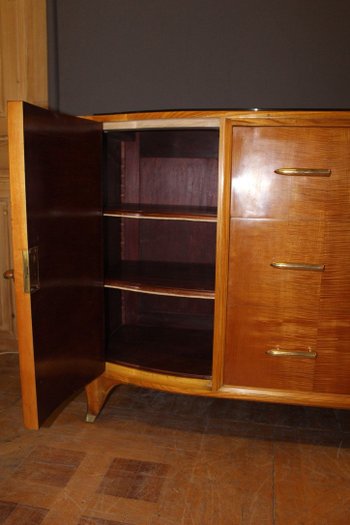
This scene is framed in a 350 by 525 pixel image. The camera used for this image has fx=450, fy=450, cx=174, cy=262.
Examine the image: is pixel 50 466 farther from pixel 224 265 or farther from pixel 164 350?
pixel 224 265

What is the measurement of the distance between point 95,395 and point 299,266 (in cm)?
87

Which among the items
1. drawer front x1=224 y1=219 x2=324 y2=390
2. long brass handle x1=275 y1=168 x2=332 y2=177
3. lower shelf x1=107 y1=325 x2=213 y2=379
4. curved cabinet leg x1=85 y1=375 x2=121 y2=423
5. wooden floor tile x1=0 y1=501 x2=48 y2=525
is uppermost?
long brass handle x1=275 y1=168 x2=332 y2=177

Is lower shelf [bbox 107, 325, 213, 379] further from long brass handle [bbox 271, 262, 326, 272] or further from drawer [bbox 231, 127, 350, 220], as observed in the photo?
drawer [bbox 231, 127, 350, 220]

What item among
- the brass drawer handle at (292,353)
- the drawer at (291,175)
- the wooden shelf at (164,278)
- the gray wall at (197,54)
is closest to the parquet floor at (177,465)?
the brass drawer handle at (292,353)

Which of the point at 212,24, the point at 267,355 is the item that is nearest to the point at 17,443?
the point at 267,355

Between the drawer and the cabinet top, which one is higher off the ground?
the cabinet top

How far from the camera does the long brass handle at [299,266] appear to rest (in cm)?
139

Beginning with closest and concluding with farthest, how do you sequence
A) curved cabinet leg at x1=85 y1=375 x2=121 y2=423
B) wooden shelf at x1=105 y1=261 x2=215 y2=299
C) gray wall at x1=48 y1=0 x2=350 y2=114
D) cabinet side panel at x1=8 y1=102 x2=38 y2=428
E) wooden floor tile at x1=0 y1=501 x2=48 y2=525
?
cabinet side panel at x1=8 y1=102 x2=38 y2=428
wooden floor tile at x1=0 y1=501 x2=48 y2=525
wooden shelf at x1=105 y1=261 x2=215 y2=299
curved cabinet leg at x1=85 y1=375 x2=121 y2=423
gray wall at x1=48 y1=0 x2=350 y2=114

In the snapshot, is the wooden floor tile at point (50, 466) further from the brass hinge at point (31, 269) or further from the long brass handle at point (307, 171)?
the long brass handle at point (307, 171)

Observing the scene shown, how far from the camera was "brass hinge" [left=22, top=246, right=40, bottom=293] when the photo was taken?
1143 millimetres

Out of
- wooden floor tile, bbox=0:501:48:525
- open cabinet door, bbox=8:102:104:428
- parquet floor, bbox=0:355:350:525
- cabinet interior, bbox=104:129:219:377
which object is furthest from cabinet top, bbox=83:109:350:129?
wooden floor tile, bbox=0:501:48:525

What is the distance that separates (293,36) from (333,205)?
98cm

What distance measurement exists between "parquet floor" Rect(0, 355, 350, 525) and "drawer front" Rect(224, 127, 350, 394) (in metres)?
0.24

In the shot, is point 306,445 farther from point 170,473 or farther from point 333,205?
point 333,205
